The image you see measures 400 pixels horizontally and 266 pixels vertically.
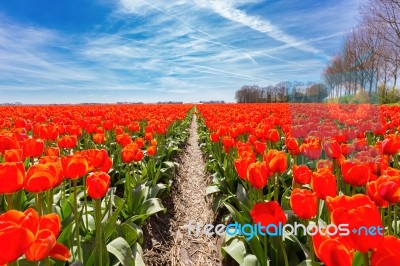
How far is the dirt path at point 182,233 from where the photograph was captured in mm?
3822

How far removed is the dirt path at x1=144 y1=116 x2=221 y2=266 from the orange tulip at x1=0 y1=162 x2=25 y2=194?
2204 millimetres

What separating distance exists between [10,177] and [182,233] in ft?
10.4

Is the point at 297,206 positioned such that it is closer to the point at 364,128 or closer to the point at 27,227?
the point at 27,227

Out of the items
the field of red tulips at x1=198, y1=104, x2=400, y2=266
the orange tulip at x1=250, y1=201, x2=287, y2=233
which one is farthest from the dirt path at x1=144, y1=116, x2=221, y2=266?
the orange tulip at x1=250, y1=201, x2=287, y2=233

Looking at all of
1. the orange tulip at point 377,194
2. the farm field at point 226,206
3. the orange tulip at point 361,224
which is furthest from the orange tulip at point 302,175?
the orange tulip at point 361,224

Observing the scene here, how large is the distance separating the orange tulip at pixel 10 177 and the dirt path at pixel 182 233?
2.20 meters

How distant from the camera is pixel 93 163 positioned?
2586 millimetres

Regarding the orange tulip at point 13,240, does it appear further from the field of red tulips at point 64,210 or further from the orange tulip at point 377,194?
the orange tulip at point 377,194

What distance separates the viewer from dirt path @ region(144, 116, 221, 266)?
3.82 metres

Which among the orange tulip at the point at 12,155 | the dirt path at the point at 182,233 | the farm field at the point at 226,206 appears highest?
the orange tulip at the point at 12,155

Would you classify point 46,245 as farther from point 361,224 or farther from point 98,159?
point 98,159

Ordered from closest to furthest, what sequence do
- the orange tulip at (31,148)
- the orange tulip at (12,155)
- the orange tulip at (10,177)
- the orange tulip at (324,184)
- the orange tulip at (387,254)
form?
the orange tulip at (387,254) < the orange tulip at (10,177) < the orange tulip at (324,184) < the orange tulip at (12,155) < the orange tulip at (31,148)

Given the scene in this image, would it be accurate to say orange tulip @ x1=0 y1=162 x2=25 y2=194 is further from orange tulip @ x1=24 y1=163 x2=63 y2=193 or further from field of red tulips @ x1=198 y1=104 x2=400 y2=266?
field of red tulips @ x1=198 y1=104 x2=400 y2=266

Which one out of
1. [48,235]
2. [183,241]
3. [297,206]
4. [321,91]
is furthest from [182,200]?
[48,235]
